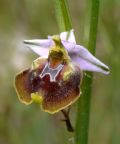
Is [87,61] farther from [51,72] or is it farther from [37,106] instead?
[37,106]

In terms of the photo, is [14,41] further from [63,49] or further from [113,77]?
[63,49]

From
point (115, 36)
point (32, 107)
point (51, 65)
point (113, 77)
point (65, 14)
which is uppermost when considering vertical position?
point (65, 14)

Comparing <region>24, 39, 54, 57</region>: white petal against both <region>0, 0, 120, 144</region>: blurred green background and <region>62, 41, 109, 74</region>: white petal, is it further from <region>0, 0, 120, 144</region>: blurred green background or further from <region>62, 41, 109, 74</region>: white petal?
<region>0, 0, 120, 144</region>: blurred green background

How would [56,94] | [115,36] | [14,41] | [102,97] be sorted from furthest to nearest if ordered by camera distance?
1. [14,41]
2. [102,97]
3. [115,36]
4. [56,94]

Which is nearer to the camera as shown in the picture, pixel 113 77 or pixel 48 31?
pixel 113 77

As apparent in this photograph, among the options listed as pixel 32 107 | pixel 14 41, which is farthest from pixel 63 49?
pixel 14 41

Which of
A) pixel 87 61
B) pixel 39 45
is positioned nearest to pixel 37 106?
pixel 39 45

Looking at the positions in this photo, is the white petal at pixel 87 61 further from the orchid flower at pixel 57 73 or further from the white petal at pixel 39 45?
the white petal at pixel 39 45

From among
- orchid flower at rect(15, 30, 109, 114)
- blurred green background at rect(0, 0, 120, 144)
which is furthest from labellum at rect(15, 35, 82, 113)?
blurred green background at rect(0, 0, 120, 144)
